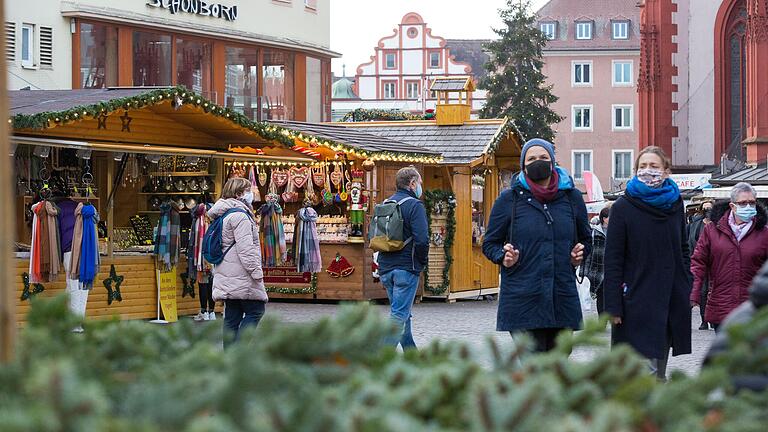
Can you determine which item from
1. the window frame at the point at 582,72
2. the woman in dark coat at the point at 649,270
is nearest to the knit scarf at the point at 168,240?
the woman in dark coat at the point at 649,270

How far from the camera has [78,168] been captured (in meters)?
18.4

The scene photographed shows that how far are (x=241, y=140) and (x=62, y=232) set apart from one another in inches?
189

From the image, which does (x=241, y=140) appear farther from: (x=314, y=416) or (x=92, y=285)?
(x=314, y=416)

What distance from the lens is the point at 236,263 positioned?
39.7ft

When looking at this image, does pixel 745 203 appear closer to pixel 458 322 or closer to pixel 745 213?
pixel 745 213

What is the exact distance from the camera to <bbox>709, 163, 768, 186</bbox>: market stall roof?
29.2m

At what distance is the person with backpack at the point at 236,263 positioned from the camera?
1201cm

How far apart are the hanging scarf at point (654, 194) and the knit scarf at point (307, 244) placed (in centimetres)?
1248

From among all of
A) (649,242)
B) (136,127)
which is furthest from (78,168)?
(649,242)

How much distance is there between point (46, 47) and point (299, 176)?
9264 mm

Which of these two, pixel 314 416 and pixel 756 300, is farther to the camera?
pixel 756 300

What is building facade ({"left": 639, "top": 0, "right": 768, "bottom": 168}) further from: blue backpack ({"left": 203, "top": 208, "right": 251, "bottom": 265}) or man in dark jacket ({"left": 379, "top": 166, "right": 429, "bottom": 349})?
blue backpack ({"left": 203, "top": 208, "right": 251, "bottom": 265})

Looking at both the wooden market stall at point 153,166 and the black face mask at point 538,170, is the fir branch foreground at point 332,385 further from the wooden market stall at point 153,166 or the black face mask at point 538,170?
the wooden market stall at point 153,166

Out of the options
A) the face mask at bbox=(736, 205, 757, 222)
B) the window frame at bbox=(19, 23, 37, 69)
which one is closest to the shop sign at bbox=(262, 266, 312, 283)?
the window frame at bbox=(19, 23, 37, 69)
